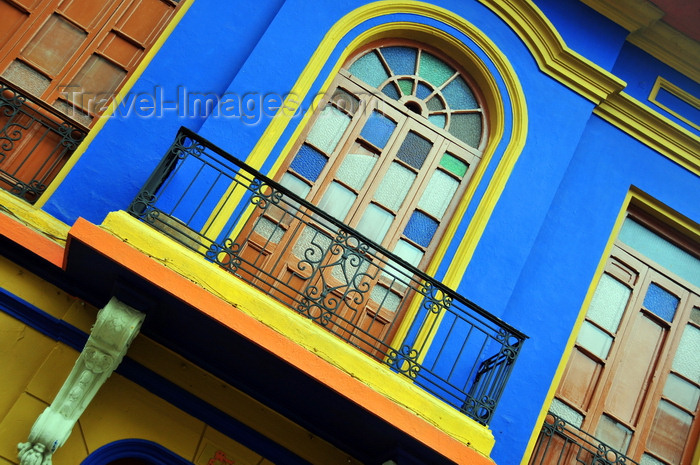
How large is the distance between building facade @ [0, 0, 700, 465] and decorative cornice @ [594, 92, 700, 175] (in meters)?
0.02

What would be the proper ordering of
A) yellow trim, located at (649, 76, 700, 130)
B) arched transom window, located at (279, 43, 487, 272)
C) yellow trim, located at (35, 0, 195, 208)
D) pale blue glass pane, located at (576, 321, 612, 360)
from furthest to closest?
yellow trim, located at (649, 76, 700, 130) < pale blue glass pane, located at (576, 321, 612, 360) < arched transom window, located at (279, 43, 487, 272) < yellow trim, located at (35, 0, 195, 208)

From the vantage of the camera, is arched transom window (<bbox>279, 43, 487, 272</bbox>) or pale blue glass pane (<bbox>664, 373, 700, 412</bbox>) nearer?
arched transom window (<bbox>279, 43, 487, 272</bbox>)

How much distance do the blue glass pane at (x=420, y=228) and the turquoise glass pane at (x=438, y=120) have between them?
3.30 feet

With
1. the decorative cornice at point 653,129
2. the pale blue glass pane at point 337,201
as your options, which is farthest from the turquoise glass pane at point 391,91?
the decorative cornice at point 653,129

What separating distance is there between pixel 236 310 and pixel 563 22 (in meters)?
4.93

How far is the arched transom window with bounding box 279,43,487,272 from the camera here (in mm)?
6281

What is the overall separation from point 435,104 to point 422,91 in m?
0.19

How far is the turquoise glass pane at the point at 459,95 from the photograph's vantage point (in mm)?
6980

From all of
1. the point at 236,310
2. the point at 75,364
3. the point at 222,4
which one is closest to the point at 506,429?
the point at 236,310

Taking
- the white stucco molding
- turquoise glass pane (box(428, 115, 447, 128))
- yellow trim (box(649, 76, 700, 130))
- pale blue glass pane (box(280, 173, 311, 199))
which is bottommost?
the white stucco molding

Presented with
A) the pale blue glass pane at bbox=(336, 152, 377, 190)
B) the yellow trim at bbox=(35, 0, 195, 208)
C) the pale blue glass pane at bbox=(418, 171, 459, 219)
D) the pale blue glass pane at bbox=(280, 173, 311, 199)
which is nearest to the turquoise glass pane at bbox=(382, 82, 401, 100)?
the pale blue glass pane at bbox=(336, 152, 377, 190)

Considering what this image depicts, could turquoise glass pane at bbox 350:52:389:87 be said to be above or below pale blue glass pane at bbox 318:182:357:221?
above

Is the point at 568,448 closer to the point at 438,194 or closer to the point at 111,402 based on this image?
the point at 438,194

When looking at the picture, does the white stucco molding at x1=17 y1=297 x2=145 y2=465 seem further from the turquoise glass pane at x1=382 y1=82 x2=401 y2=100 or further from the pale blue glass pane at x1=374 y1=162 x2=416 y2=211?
the turquoise glass pane at x1=382 y1=82 x2=401 y2=100
